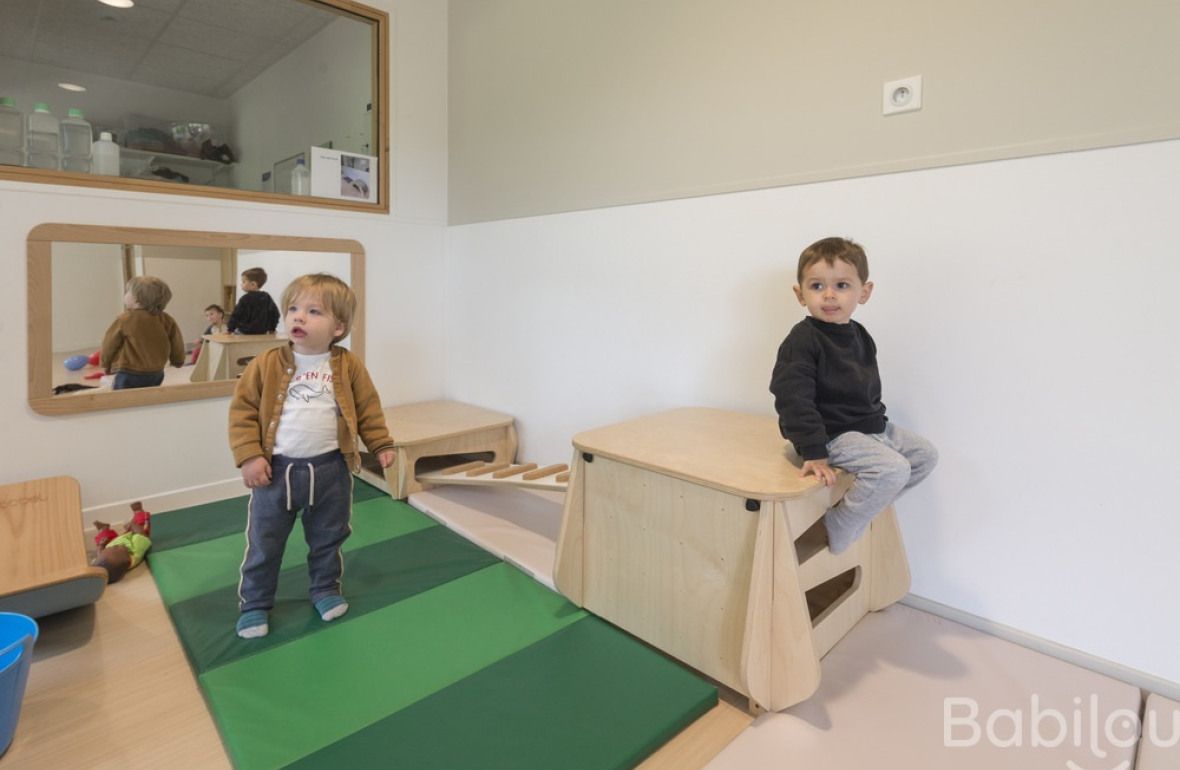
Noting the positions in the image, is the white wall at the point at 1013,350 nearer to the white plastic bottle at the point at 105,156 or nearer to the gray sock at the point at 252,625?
the gray sock at the point at 252,625

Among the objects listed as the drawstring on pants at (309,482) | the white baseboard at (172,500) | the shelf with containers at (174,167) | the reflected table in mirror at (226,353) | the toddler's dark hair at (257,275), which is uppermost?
the shelf with containers at (174,167)

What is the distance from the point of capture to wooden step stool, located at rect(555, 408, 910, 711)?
1.32 meters

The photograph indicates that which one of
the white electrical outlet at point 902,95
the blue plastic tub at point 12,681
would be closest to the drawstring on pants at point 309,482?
the blue plastic tub at point 12,681

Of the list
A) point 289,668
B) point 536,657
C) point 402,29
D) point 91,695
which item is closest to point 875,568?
point 536,657

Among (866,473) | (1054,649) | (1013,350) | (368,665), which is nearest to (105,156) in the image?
(368,665)

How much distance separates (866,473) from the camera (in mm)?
1451

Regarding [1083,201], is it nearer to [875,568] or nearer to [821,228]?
[821,228]

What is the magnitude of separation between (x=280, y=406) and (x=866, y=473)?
1.53 meters

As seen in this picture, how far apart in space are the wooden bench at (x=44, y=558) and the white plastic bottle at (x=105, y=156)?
4.07 feet

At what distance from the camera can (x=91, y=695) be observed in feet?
4.64

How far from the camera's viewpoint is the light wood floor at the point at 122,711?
1.23 metres

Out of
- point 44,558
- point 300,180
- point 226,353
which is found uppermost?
point 300,180

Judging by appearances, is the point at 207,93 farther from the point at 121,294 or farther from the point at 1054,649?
the point at 1054,649

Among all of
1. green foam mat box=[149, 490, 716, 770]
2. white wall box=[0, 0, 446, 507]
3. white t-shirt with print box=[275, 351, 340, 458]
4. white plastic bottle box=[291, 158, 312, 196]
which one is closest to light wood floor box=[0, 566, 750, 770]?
green foam mat box=[149, 490, 716, 770]
